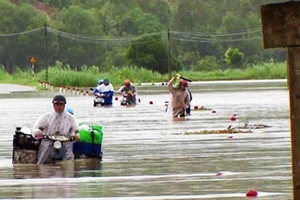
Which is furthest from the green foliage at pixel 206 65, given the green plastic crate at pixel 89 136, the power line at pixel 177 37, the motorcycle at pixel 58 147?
the motorcycle at pixel 58 147

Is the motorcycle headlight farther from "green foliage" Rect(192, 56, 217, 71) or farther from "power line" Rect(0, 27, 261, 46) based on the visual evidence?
"power line" Rect(0, 27, 261, 46)

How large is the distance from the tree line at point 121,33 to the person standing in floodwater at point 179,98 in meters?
97.1

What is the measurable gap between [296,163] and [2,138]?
54.7 feet

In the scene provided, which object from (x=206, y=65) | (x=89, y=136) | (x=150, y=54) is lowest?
(x=89, y=136)

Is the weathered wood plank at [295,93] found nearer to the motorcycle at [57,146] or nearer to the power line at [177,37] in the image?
the motorcycle at [57,146]

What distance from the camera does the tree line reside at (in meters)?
154

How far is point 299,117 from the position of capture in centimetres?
1052

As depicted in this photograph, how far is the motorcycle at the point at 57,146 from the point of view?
1900 centimetres

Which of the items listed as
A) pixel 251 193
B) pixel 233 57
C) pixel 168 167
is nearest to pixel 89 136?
pixel 168 167

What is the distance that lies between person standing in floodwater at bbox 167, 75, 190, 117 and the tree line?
97.1m

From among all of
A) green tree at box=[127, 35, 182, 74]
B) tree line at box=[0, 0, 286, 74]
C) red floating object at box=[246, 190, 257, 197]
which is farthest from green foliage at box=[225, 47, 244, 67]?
red floating object at box=[246, 190, 257, 197]

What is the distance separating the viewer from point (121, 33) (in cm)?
17325

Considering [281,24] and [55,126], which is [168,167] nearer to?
[55,126]

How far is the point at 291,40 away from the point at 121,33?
16309 centimetres
